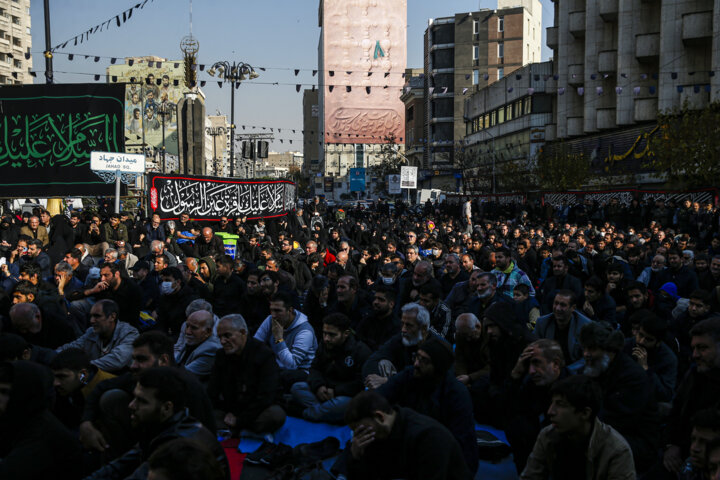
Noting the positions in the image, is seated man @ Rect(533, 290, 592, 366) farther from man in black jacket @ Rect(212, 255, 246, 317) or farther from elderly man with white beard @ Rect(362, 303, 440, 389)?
man in black jacket @ Rect(212, 255, 246, 317)

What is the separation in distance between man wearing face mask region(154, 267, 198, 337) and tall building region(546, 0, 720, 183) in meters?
26.0

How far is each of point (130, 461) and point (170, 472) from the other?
1593 millimetres

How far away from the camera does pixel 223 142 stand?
6585 inches

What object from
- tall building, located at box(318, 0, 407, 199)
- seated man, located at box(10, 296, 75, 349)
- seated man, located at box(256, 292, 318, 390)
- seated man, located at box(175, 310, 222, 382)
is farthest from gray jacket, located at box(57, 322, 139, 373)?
tall building, located at box(318, 0, 407, 199)

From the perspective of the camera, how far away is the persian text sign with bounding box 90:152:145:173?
1310 cm

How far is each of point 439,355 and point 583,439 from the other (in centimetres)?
100

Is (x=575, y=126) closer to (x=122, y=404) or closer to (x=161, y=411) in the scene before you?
(x=122, y=404)

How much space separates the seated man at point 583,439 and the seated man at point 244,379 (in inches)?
101

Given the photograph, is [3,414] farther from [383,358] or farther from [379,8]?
[379,8]

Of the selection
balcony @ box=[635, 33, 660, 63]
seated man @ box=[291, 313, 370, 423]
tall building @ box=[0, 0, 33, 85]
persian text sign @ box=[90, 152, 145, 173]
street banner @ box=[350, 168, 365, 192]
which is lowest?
seated man @ box=[291, 313, 370, 423]

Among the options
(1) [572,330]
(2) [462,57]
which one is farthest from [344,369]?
(2) [462,57]

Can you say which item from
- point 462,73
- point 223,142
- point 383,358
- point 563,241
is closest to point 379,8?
point 462,73

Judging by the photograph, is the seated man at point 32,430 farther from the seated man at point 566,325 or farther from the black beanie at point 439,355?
the seated man at point 566,325

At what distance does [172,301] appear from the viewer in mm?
7824
